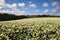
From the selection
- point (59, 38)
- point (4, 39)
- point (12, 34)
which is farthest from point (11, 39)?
point (59, 38)

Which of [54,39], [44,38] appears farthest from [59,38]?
[44,38]

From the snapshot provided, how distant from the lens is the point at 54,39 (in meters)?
7.93

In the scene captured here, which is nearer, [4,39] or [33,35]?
[4,39]

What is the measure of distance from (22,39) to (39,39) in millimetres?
877

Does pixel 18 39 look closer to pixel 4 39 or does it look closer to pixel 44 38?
pixel 4 39

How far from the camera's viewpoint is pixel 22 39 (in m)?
7.88

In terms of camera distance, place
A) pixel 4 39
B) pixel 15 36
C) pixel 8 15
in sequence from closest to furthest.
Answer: pixel 4 39 → pixel 15 36 → pixel 8 15

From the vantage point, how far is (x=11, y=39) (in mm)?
7805

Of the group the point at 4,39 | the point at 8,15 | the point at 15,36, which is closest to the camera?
the point at 4,39

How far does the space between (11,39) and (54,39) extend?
222 centimetres

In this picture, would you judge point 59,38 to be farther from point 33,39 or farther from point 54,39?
point 33,39

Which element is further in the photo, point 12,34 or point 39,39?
point 12,34

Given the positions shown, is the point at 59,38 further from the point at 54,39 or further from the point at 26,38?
the point at 26,38

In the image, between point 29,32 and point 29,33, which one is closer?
point 29,33
